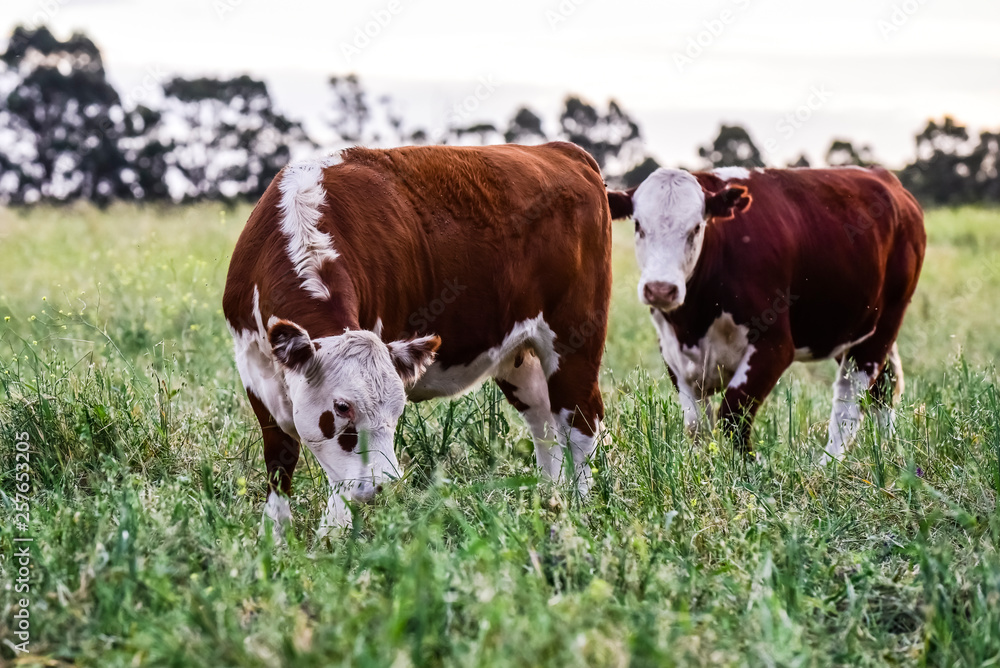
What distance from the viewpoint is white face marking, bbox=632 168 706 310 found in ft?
18.4

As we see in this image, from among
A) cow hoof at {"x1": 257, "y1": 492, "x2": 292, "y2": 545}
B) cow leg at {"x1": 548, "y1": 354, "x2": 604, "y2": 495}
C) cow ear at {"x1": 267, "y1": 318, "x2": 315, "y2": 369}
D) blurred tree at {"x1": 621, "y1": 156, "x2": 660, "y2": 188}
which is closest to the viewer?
cow ear at {"x1": 267, "y1": 318, "x2": 315, "y2": 369}

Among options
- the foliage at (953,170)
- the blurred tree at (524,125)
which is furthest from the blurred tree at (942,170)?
the blurred tree at (524,125)

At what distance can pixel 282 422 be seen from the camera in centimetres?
409

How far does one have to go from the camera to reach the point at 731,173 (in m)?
6.51

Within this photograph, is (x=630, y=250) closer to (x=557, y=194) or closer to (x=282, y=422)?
(x=557, y=194)

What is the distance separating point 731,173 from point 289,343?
3840mm

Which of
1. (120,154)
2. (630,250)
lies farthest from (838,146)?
(120,154)

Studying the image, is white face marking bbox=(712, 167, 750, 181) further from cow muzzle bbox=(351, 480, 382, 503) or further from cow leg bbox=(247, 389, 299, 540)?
cow muzzle bbox=(351, 480, 382, 503)

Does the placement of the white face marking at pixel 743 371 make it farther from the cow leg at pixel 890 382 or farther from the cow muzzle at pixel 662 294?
the cow leg at pixel 890 382

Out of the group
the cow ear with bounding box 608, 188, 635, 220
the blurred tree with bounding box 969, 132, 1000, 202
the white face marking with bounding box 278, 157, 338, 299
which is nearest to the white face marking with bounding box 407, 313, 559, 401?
the white face marking with bounding box 278, 157, 338, 299

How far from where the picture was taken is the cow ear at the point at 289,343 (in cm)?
351

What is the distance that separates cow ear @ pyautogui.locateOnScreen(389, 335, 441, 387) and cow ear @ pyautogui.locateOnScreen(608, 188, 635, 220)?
241 centimetres

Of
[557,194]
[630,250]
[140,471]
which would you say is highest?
[557,194]

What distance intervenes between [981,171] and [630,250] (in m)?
22.9
